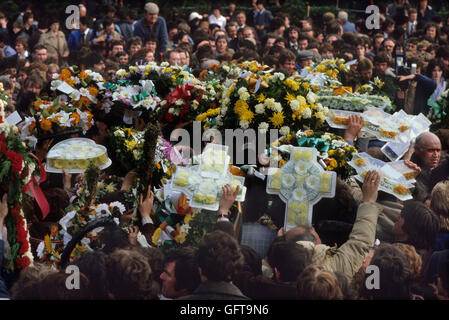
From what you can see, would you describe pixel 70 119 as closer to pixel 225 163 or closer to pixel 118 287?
pixel 225 163

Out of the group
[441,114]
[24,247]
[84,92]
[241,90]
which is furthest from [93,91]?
[441,114]

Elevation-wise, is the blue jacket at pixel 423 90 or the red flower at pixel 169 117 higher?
the red flower at pixel 169 117

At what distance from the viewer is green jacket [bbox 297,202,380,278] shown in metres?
4.62

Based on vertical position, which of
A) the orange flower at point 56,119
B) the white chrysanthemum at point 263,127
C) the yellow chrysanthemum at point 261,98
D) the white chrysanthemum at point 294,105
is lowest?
the orange flower at point 56,119

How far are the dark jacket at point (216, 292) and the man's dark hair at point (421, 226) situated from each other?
4.62 ft

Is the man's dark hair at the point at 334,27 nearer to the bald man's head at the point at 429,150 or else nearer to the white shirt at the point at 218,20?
the white shirt at the point at 218,20

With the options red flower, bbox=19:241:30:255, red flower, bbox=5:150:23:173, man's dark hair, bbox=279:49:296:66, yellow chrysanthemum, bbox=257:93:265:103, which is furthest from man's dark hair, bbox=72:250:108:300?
man's dark hair, bbox=279:49:296:66

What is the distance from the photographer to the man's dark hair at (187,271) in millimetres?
4523

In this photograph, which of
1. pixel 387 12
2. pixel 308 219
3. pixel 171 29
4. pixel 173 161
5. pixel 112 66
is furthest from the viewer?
pixel 387 12

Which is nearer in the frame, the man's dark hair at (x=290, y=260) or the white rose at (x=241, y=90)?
the man's dark hair at (x=290, y=260)

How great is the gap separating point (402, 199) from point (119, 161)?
239 cm

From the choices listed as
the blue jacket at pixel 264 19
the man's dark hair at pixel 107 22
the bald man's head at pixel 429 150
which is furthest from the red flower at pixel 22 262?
the blue jacket at pixel 264 19

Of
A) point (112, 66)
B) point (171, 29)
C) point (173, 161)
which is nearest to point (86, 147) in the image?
point (173, 161)

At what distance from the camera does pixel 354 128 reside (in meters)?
6.52
